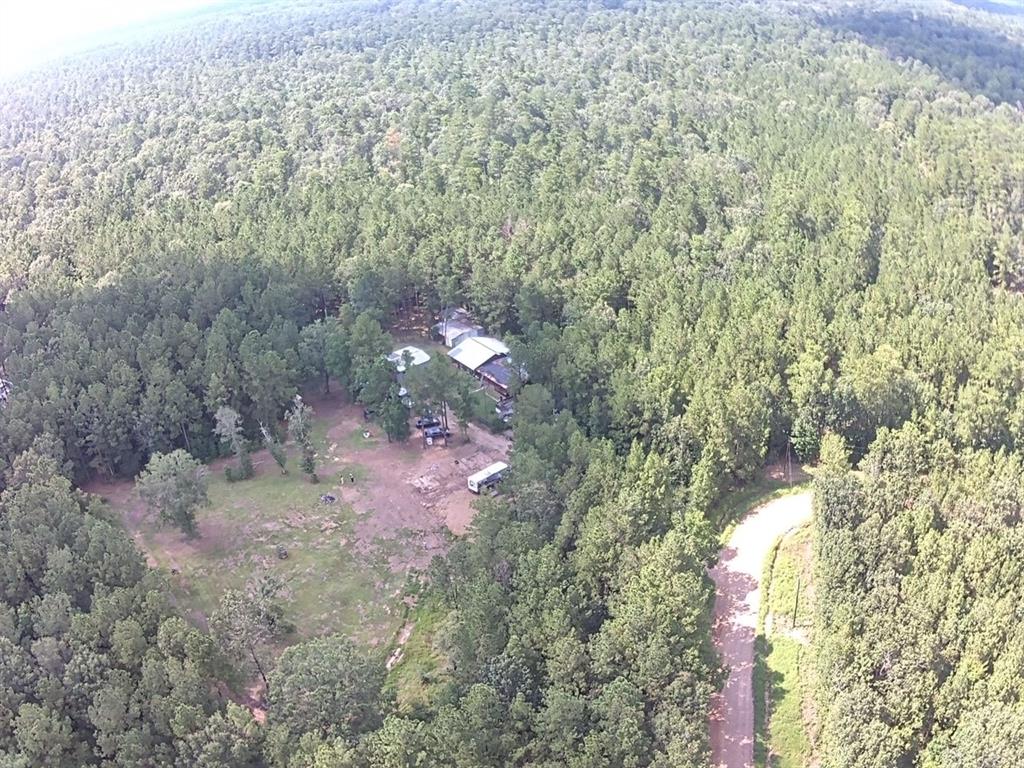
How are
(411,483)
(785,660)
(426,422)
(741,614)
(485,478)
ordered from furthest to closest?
(426,422), (411,483), (485,478), (741,614), (785,660)

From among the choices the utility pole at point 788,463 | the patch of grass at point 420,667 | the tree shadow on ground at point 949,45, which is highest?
the tree shadow on ground at point 949,45

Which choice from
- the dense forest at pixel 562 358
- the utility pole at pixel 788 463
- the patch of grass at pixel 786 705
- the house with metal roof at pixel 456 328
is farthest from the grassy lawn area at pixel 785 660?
the house with metal roof at pixel 456 328

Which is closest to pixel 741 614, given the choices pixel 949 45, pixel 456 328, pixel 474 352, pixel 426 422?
pixel 426 422

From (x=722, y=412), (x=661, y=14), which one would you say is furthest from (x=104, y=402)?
(x=661, y=14)

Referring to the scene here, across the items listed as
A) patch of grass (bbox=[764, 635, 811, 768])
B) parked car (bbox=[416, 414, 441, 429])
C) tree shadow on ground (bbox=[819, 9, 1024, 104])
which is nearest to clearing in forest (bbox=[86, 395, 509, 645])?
parked car (bbox=[416, 414, 441, 429])

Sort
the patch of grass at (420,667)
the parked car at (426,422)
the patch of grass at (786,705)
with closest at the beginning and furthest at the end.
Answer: the patch of grass at (786,705) < the patch of grass at (420,667) < the parked car at (426,422)

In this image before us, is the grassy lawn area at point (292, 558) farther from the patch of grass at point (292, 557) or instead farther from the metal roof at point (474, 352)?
the metal roof at point (474, 352)

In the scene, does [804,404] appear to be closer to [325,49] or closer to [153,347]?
[153,347]

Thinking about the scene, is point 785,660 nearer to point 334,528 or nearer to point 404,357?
point 334,528

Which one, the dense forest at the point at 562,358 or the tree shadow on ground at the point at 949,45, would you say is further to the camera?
the tree shadow on ground at the point at 949,45
